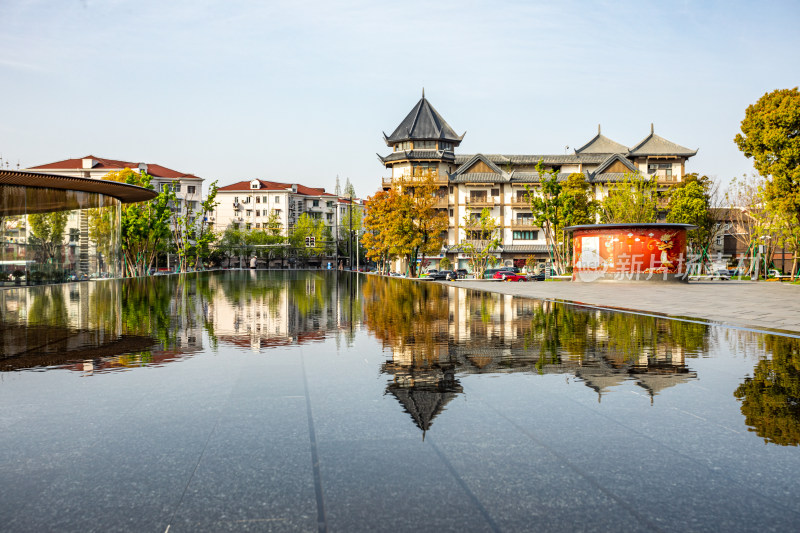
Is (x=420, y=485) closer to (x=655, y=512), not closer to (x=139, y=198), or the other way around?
(x=655, y=512)

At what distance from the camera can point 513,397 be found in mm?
6398

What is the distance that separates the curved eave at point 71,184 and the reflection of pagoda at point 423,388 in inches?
941

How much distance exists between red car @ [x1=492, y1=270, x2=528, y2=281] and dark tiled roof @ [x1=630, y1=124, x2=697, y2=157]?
28.1m

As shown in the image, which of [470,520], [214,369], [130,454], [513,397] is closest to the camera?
[470,520]

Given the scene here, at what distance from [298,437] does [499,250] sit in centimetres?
7044

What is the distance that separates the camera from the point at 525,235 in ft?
247

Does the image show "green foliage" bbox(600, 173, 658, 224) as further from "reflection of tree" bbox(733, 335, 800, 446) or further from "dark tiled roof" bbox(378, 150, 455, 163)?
"reflection of tree" bbox(733, 335, 800, 446)

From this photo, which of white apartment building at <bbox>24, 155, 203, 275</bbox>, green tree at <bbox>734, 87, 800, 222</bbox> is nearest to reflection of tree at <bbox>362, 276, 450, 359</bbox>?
green tree at <bbox>734, 87, 800, 222</bbox>

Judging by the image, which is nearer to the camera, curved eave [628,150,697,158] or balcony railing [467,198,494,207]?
curved eave [628,150,697,158]

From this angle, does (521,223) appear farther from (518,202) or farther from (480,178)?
(480,178)

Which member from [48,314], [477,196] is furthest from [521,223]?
[48,314]

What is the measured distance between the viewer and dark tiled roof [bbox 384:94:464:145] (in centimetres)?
7594

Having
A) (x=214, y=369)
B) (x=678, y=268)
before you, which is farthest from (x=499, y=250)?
(x=214, y=369)

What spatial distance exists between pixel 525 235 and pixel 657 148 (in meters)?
18.2
